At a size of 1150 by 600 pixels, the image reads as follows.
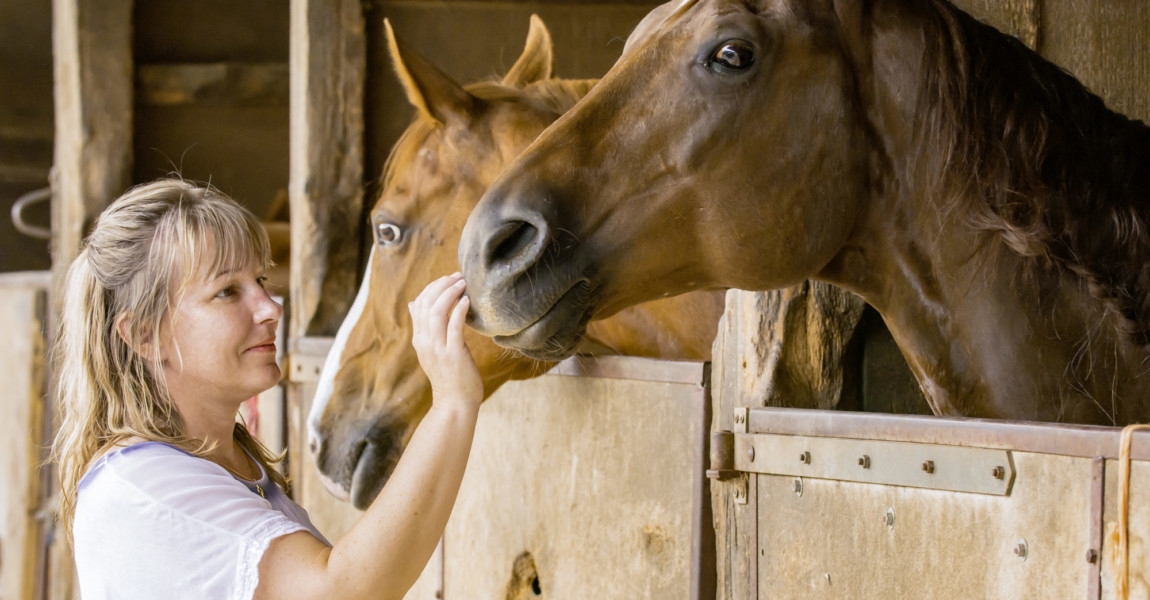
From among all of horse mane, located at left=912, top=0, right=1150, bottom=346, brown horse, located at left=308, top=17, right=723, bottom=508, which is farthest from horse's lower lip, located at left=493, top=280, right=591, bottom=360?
brown horse, located at left=308, top=17, right=723, bottom=508

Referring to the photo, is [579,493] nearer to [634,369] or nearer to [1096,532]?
[634,369]

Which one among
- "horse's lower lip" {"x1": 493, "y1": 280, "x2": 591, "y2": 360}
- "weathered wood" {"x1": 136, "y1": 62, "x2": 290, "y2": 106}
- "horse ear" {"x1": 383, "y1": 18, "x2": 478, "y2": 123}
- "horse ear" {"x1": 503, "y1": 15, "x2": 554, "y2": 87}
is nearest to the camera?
"horse's lower lip" {"x1": 493, "y1": 280, "x2": 591, "y2": 360}

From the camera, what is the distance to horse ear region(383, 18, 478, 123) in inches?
95.0

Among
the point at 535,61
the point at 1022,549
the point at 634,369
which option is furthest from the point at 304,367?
the point at 1022,549

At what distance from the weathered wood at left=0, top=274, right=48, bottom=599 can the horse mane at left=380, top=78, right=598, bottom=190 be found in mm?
3193

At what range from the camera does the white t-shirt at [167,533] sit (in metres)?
1.18

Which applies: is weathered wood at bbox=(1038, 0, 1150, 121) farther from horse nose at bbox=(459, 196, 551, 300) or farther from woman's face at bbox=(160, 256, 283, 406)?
woman's face at bbox=(160, 256, 283, 406)

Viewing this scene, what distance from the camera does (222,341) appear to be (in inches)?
55.4

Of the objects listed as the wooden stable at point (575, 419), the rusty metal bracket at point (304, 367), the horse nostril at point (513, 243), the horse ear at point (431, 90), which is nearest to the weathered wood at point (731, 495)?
the wooden stable at point (575, 419)

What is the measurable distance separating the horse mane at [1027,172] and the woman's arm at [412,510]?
2.53 ft

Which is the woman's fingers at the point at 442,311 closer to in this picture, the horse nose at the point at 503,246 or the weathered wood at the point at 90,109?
the horse nose at the point at 503,246

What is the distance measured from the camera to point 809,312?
6.06 ft

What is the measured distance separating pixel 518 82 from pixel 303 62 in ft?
3.59

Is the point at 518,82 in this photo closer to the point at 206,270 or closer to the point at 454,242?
the point at 454,242
